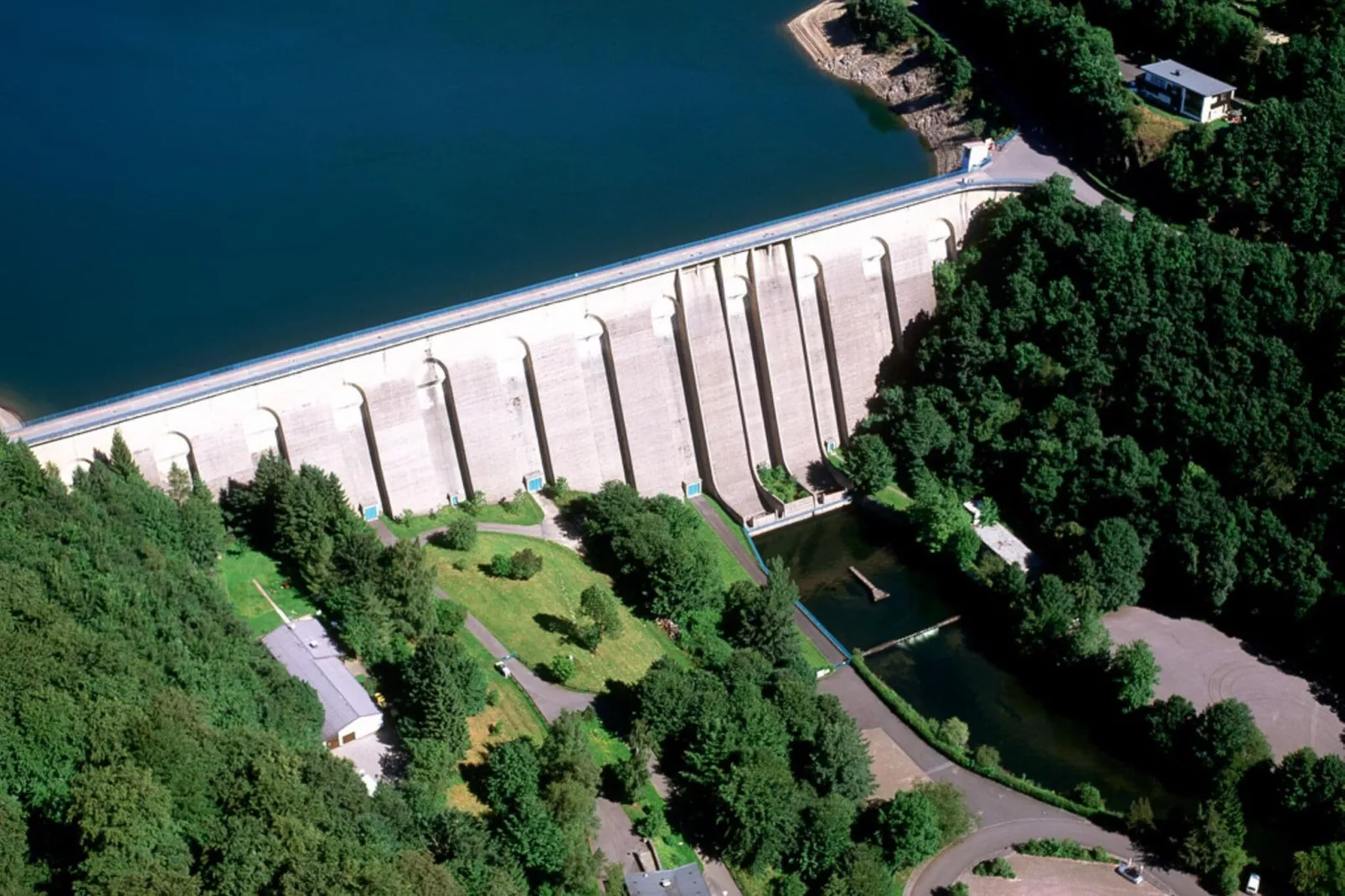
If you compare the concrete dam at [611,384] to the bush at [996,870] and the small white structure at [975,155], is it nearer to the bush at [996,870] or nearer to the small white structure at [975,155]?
the small white structure at [975,155]

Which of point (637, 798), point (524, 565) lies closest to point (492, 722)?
point (637, 798)

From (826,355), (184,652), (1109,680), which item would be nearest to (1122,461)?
(1109,680)

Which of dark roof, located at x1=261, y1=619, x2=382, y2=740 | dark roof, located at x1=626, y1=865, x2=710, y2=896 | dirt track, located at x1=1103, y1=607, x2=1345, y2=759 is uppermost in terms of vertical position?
dark roof, located at x1=261, y1=619, x2=382, y2=740

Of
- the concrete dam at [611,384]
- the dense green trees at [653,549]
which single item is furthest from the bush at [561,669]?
the concrete dam at [611,384]

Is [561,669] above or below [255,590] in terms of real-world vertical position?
below

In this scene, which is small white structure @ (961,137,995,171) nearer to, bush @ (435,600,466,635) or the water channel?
the water channel

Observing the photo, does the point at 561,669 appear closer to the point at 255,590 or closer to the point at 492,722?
the point at 492,722

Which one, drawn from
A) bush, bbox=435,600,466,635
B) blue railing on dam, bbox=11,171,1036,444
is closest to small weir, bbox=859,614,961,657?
bush, bbox=435,600,466,635
